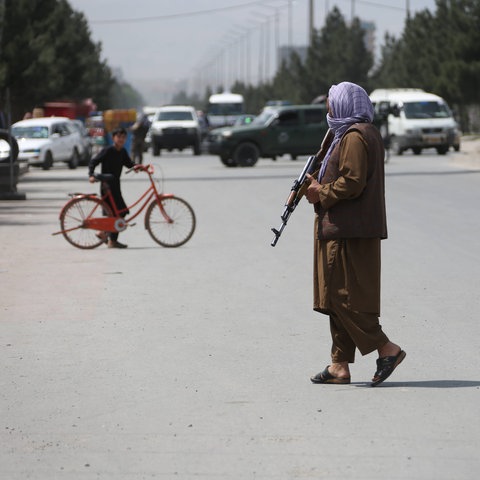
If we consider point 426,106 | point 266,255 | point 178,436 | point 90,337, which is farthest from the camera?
point 426,106

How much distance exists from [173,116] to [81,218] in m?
41.1

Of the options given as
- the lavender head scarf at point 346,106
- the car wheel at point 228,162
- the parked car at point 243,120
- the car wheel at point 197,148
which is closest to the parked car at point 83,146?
the car wheel at point 228,162

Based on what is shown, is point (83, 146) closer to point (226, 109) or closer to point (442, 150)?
point (442, 150)

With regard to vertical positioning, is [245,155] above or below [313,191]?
below

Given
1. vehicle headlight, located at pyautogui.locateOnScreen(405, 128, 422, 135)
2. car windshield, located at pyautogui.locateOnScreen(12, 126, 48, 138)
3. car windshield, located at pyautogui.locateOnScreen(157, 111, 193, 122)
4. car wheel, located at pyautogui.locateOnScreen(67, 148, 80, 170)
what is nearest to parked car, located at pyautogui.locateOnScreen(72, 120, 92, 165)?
car wheel, located at pyautogui.locateOnScreen(67, 148, 80, 170)

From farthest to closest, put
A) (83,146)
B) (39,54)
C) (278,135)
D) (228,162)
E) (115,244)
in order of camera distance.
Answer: (39,54)
(83,146)
(278,135)
(228,162)
(115,244)

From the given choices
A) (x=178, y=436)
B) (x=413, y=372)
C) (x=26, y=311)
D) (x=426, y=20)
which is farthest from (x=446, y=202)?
(x=426, y=20)

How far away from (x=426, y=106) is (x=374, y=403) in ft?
138

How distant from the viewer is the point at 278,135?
4378 cm

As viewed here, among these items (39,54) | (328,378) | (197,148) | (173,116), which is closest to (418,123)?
(197,148)

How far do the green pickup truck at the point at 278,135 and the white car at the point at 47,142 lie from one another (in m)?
4.52

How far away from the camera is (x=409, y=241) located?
1675 centimetres

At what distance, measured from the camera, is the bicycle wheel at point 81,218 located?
1664 cm

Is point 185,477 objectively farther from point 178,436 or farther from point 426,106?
point 426,106
